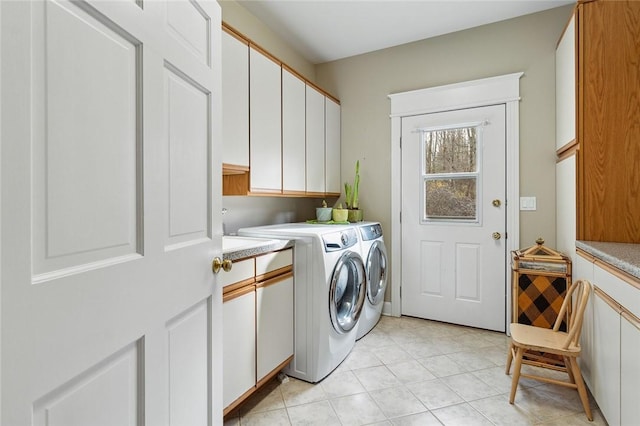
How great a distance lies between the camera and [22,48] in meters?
Answer: 0.51

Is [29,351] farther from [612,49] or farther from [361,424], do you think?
[612,49]

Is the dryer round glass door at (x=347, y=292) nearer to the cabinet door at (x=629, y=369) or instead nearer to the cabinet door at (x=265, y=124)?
the cabinet door at (x=265, y=124)

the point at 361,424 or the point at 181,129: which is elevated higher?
the point at 181,129

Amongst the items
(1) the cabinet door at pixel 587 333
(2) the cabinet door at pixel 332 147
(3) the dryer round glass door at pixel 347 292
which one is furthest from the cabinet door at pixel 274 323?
(1) the cabinet door at pixel 587 333

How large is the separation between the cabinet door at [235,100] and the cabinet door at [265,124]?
0.06m

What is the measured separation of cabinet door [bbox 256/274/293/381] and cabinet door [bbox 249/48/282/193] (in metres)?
0.68

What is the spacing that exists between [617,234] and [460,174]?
1198mm

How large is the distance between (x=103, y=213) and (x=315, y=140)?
2.41 m

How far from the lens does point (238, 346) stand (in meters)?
1.62

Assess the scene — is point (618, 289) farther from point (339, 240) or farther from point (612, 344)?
point (339, 240)

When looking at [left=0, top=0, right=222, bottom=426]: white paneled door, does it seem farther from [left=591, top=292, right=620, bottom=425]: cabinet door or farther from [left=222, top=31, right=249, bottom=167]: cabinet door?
[left=591, top=292, right=620, bottom=425]: cabinet door

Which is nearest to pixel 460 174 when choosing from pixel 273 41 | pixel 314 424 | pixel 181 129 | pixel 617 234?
pixel 617 234

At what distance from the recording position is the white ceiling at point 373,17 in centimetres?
249

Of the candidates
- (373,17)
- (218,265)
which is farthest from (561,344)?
(373,17)
